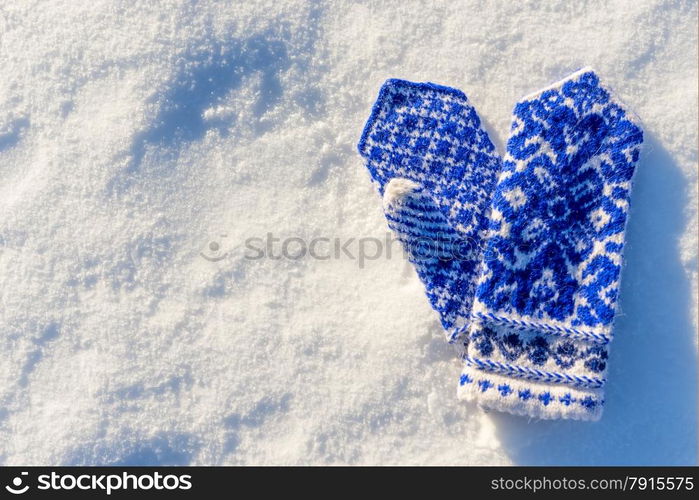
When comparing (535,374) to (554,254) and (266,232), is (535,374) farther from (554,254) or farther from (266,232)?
(266,232)

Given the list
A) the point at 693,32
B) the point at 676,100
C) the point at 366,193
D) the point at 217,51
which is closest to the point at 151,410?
the point at 366,193

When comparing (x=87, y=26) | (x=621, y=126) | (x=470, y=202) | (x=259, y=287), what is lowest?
(x=259, y=287)

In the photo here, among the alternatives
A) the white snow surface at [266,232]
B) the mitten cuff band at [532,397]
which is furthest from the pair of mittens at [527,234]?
the white snow surface at [266,232]

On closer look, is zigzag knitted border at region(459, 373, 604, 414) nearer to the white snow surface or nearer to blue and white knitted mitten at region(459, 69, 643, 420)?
blue and white knitted mitten at region(459, 69, 643, 420)

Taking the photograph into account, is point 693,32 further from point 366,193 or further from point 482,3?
point 366,193

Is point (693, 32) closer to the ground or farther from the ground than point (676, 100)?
farther from the ground

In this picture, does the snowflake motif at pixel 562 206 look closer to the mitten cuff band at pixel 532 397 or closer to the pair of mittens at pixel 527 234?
the pair of mittens at pixel 527 234

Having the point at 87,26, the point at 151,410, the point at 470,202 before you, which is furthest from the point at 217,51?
the point at 151,410

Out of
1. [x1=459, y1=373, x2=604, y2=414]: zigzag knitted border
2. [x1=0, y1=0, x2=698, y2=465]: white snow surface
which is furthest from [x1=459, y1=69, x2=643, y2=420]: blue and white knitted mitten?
[x1=0, y1=0, x2=698, y2=465]: white snow surface

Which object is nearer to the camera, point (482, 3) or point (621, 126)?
point (621, 126)
